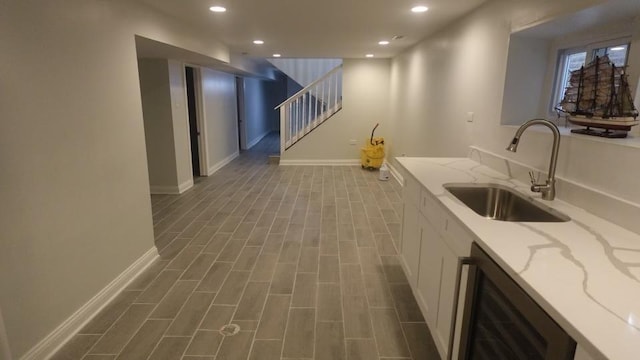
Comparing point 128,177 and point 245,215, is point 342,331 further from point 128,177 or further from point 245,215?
point 245,215

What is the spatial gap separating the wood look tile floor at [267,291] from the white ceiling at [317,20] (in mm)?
2313

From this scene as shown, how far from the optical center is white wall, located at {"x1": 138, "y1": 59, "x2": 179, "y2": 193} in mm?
5062

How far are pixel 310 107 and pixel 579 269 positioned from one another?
7037 millimetres

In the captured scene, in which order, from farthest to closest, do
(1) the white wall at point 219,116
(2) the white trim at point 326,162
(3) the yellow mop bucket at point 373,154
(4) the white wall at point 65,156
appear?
1. (2) the white trim at point 326,162
2. (3) the yellow mop bucket at point 373,154
3. (1) the white wall at point 219,116
4. (4) the white wall at point 65,156

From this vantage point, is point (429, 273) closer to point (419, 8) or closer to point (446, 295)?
point (446, 295)

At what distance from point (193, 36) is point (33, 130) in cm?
269

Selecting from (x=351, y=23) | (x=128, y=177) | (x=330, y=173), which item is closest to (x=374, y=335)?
(x=128, y=177)

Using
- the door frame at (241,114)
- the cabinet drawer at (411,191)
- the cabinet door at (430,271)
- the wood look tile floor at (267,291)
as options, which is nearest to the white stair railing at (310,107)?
the door frame at (241,114)

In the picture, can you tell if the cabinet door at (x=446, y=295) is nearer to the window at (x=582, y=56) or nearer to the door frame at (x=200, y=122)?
the window at (x=582, y=56)

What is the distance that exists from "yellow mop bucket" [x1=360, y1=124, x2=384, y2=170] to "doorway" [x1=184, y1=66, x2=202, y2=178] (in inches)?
132

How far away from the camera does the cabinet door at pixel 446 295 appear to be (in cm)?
175

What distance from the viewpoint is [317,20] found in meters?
3.83

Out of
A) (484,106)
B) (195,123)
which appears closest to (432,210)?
(484,106)

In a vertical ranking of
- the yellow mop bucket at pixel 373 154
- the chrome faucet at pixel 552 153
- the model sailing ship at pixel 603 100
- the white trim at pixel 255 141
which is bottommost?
the white trim at pixel 255 141
